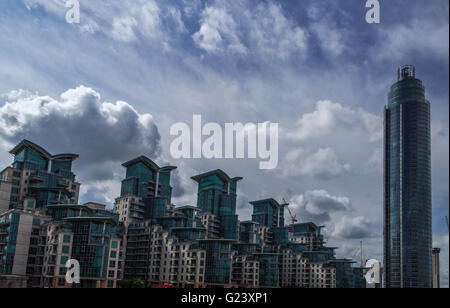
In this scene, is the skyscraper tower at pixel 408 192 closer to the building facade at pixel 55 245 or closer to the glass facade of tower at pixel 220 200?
the glass facade of tower at pixel 220 200

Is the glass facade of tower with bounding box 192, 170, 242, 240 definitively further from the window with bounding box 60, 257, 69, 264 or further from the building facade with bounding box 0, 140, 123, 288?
the window with bounding box 60, 257, 69, 264

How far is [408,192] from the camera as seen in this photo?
17750 centimetres

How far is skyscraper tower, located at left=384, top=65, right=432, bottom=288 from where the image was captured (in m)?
174

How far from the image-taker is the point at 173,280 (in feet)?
403

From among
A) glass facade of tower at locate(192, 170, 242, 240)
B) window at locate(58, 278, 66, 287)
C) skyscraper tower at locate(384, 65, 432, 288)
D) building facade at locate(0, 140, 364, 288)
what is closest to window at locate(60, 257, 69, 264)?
building facade at locate(0, 140, 364, 288)

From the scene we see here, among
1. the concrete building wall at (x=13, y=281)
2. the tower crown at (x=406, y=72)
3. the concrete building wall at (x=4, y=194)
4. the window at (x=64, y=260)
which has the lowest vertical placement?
the concrete building wall at (x=13, y=281)

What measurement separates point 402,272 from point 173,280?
9657 centimetres

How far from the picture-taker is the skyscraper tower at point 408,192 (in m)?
174

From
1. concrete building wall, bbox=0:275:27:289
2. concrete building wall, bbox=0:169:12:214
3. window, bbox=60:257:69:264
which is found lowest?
concrete building wall, bbox=0:275:27:289

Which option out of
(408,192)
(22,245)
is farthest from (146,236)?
(408,192)

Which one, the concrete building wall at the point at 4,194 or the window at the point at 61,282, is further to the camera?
the concrete building wall at the point at 4,194

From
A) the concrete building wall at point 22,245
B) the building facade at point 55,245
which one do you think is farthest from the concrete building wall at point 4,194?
the concrete building wall at point 22,245
